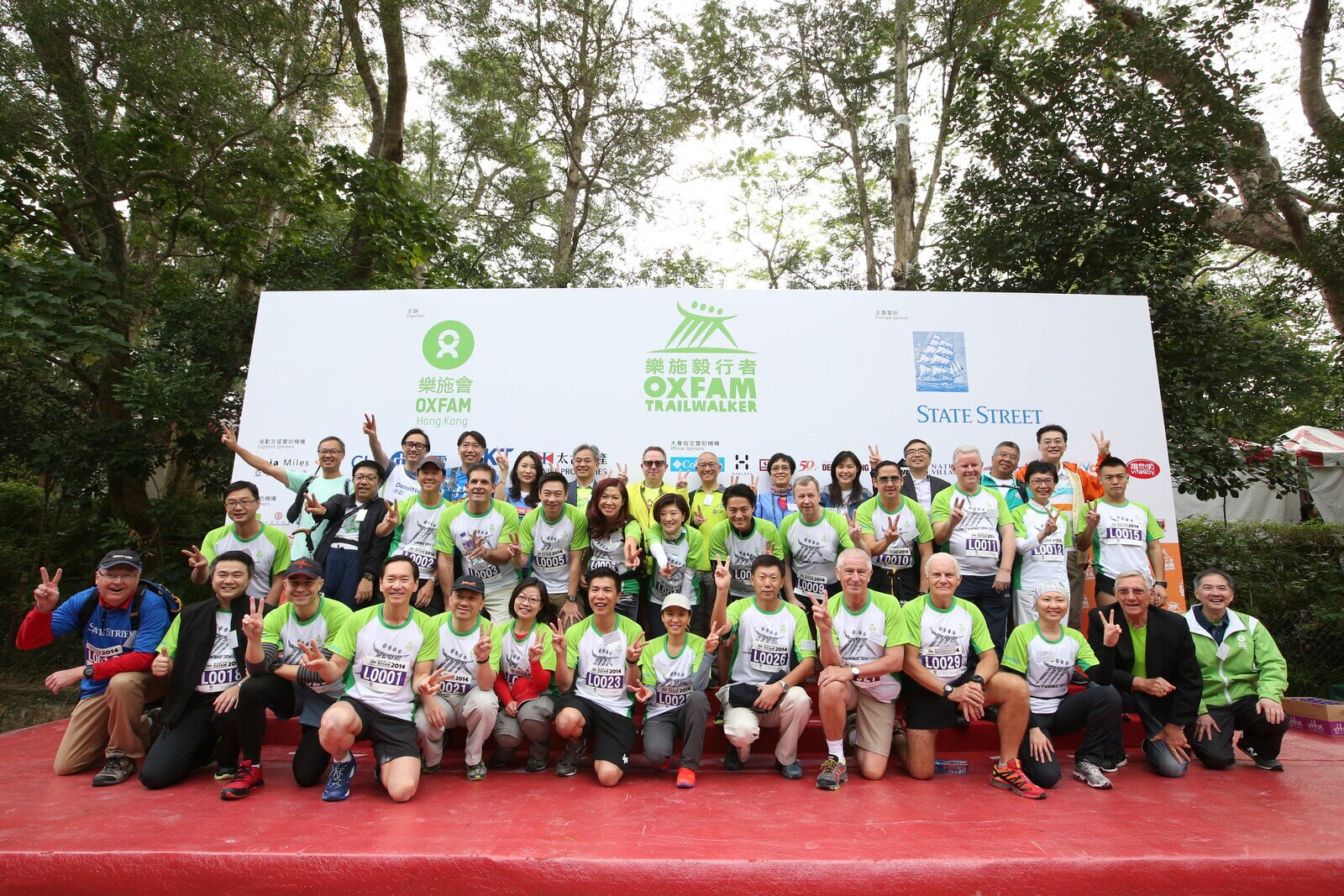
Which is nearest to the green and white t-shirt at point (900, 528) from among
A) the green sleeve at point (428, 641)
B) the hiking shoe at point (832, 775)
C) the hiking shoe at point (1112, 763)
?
the hiking shoe at point (832, 775)

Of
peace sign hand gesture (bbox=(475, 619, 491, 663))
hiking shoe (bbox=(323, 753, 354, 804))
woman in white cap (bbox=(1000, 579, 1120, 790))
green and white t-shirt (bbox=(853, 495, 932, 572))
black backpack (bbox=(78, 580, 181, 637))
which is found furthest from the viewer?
green and white t-shirt (bbox=(853, 495, 932, 572))

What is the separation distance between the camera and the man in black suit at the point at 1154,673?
14.4ft

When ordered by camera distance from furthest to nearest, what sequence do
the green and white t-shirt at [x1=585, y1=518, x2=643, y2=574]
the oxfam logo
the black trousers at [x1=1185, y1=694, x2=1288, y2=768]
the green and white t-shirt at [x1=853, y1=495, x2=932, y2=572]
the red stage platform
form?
the oxfam logo
the green and white t-shirt at [x1=853, y1=495, x2=932, y2=572]
the green and white t-shirt at [x1=585, y1=518, x2=643, y2=574]
the black trousers at [x1=1185, y1=694, x2=1288, y2=768]
the red stage platform

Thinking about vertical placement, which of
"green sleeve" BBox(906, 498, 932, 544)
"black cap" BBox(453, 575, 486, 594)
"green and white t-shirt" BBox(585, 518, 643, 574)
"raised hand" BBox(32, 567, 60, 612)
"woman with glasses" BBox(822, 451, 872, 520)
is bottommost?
"raised hand" BBox(32, 567, 60, 612)

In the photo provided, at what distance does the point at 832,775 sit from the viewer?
13.4ft

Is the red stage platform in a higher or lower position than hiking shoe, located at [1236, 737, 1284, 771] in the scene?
lower

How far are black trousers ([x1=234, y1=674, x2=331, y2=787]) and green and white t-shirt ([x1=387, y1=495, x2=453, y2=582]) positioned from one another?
1.18 metres

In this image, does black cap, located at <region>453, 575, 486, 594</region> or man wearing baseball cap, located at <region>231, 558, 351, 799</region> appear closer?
man wearing baseball cap, located at <region>231, 558, 351, 799</region>

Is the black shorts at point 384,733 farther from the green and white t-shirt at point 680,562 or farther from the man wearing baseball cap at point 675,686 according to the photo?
the green and white t-shirt at point 680,562

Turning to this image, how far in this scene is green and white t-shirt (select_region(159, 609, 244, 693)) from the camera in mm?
4262

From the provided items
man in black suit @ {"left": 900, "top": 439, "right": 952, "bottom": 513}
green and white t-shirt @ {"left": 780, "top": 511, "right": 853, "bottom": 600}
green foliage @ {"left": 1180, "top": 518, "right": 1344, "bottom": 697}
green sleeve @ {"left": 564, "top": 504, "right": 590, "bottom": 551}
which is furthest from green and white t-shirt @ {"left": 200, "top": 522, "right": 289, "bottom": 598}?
green foliage @ {"left": 1180, "top": 518, "right": 1344, "bottom": 697}

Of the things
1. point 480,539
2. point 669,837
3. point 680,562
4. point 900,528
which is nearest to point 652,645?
point 680,562

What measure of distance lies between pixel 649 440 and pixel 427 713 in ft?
10.0

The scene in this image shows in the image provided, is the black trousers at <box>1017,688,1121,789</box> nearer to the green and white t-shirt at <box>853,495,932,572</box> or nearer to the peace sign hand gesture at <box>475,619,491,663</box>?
the green and white t-shirt at <box>853,495,932,572</box>
